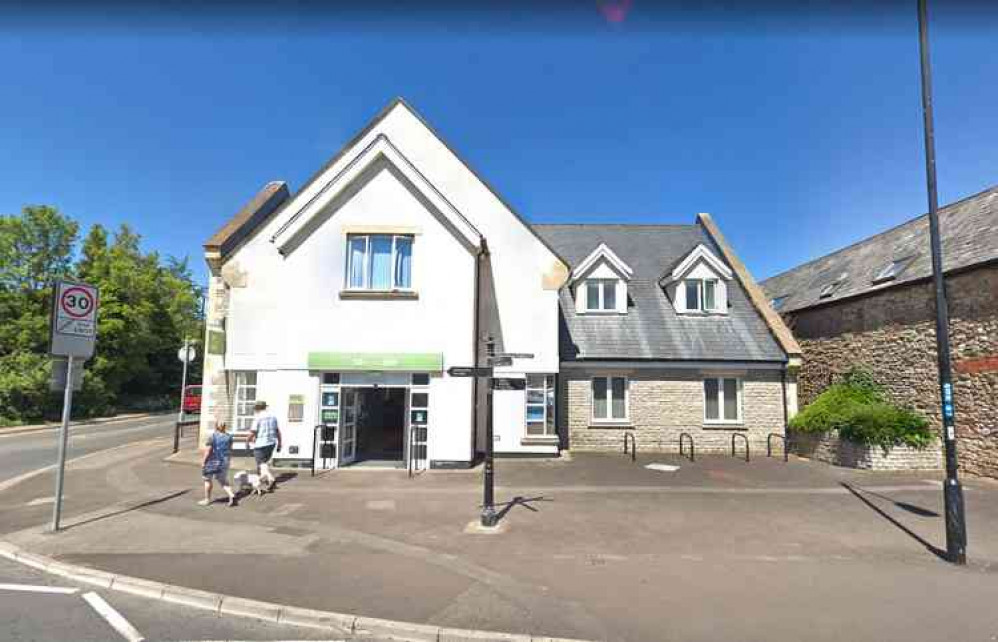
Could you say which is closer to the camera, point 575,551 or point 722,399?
point 575,551

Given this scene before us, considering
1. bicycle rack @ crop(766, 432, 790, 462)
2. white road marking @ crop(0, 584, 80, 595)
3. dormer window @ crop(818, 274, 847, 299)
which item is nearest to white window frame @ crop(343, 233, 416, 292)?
white road marking @ crop(0, 584, 80, 595)

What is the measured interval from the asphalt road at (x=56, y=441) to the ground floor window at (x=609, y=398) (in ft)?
54.9

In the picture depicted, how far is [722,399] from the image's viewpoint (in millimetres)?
16875

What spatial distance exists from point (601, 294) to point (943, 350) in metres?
11.8

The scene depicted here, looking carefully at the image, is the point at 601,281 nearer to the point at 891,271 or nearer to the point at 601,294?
the point at 601,294

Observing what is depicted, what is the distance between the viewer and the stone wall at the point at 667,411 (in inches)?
650

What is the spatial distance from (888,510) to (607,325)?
9.82 m

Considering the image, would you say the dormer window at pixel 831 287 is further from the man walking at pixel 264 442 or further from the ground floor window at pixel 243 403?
the ground floor window at pixel 243 403

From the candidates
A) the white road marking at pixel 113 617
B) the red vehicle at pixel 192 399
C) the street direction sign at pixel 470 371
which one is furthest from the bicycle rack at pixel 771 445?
the red vehicle at pixel 192 399

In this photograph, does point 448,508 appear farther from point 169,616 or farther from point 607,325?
point 607,325

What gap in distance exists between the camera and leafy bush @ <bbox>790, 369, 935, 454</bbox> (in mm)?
13203

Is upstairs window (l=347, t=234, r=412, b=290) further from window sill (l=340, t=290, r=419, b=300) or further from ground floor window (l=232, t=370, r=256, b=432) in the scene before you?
ground floor window (l=232, t=370, r=256, b=432)

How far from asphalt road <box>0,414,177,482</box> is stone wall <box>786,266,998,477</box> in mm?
25167

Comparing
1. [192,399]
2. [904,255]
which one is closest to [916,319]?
[904,255]
